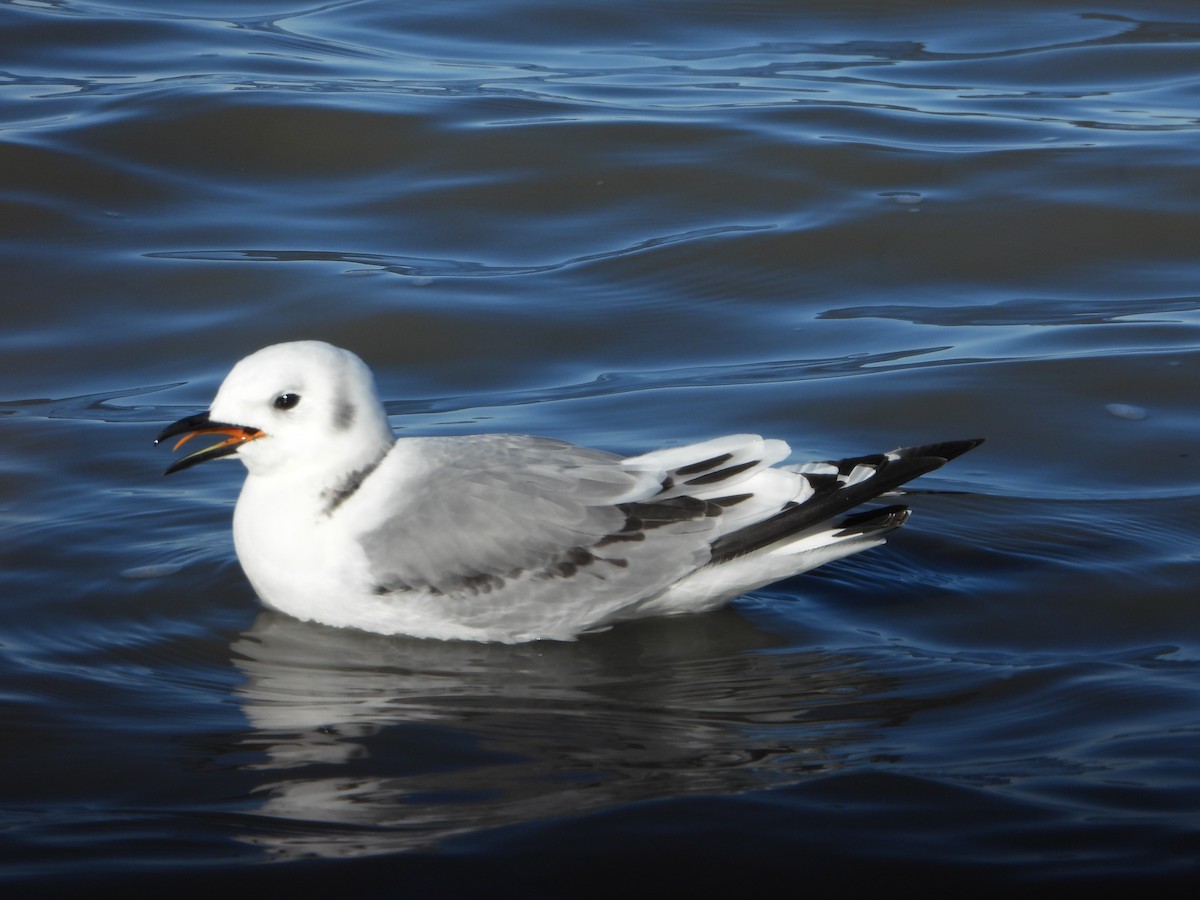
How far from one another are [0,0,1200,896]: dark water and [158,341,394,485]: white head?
559 mm

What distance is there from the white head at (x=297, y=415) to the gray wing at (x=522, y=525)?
145mm

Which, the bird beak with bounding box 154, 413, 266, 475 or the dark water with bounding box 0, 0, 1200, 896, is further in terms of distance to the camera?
the bird beak with bounding box 154, 413, 266, 475

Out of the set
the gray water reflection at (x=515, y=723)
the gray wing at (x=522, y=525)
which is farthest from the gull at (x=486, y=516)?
the gray water reflection at (x=515, y=723)

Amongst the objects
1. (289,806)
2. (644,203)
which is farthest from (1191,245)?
(289,806)

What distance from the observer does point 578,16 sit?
43.2ft

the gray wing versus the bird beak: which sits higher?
the bird beak

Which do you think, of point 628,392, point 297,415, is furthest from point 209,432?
point 628,392

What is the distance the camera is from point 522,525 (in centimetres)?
524

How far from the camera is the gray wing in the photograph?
5.21 m

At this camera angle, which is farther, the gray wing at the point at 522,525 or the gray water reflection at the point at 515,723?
the gray wing at the point at 522,525

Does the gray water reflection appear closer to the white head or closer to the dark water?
the dark water

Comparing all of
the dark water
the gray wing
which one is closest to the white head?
the gray wing

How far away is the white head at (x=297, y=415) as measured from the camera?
5.16m

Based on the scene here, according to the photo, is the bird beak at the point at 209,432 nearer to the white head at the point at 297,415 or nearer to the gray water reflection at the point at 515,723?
the white head at the point at 297,415
